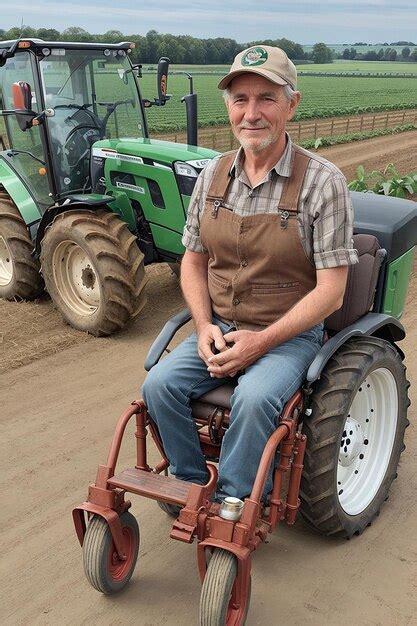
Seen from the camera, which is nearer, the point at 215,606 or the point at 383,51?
the point at 215,606

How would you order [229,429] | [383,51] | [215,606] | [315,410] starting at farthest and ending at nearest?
1. [383,51]
2. [315,410]
3. [229,429]
4. [215,606]

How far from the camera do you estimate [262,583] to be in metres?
2.74

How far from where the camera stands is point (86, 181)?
584 centimetres

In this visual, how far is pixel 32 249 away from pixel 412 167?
36.8ft

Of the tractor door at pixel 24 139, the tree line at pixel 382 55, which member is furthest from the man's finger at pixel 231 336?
the tree line at pixel 382 55

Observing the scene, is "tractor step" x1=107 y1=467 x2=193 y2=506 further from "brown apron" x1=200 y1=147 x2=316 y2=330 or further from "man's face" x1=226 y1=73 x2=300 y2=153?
"man's face" x1=226 y1=73 x2=300 y2=153

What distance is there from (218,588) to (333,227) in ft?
4.40

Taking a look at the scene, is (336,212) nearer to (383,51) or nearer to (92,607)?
(92,607)

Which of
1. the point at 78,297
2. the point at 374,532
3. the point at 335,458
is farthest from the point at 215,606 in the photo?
the point at 78,297

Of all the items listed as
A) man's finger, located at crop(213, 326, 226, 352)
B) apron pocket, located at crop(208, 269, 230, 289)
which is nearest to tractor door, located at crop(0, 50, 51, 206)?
apron pocket, located at crop(208, 269, 230, 289)

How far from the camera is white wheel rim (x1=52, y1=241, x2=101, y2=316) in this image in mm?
5484

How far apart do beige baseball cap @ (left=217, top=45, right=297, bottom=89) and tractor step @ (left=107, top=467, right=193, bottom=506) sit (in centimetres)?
149

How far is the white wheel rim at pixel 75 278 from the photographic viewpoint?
548cm

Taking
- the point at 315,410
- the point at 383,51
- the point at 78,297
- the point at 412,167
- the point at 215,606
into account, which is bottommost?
the point at 383,51
